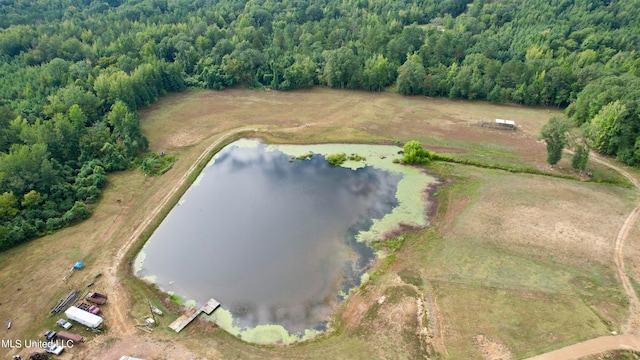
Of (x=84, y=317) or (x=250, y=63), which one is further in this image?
(x=250, y=63)

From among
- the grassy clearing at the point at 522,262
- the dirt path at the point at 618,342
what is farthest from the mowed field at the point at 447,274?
the dirt path at the point at 618,342

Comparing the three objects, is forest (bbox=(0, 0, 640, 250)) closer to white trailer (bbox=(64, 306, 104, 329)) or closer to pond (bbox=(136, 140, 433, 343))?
pond (bbox=(136, 140, 433, 343))

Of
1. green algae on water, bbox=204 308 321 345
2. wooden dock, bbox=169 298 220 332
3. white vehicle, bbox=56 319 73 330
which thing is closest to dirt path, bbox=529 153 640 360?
green algae on water, bbox=204 308 321 345

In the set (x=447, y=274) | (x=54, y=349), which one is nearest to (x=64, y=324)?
(x=54, y=349)

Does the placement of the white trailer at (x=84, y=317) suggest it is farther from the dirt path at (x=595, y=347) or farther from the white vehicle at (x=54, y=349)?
the dirt path at (x=595, y=347)

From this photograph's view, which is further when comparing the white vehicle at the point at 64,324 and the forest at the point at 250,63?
the forest at the point at 250,63

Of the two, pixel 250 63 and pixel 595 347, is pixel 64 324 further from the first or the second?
pixel 250 63

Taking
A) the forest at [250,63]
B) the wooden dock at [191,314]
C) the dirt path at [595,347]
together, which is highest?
the forest at [250,63]
